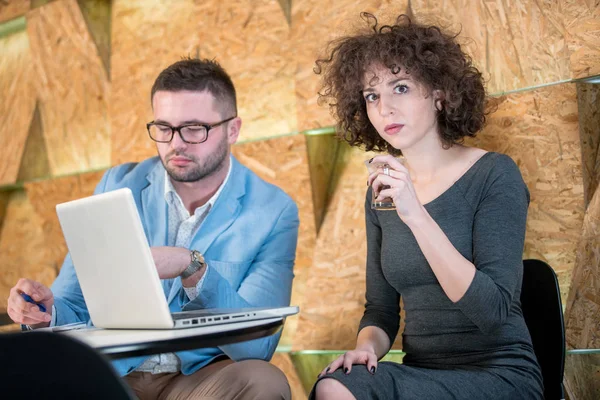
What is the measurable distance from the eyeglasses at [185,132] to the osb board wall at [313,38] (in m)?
0.78

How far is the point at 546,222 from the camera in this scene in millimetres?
2854

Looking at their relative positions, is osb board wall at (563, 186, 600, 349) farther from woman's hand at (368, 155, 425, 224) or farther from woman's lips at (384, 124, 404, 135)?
woman's hand at (368, 155, 425, 224)

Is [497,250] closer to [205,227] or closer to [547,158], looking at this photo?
[547,158]

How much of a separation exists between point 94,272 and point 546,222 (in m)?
1.73

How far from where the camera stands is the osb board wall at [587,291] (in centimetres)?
267

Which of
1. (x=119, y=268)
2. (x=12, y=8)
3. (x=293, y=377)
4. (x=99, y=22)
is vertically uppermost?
(x=12, y=8)

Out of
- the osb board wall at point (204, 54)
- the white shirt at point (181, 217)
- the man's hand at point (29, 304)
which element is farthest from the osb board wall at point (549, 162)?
the man's hand at point (29, 304)

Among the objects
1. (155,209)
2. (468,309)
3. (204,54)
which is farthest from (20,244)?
(468,309)

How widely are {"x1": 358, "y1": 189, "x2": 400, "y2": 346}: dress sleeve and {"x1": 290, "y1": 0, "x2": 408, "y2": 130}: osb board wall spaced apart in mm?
1089

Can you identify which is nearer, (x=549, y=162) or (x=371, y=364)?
(x=371, y=364)

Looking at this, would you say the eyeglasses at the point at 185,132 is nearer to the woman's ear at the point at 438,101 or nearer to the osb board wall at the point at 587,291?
the woman's ear at the point at 438,101

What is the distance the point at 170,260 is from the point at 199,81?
1.07 m

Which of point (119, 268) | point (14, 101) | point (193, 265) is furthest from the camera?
point (14, 101)

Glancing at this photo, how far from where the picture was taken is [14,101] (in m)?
5.12
